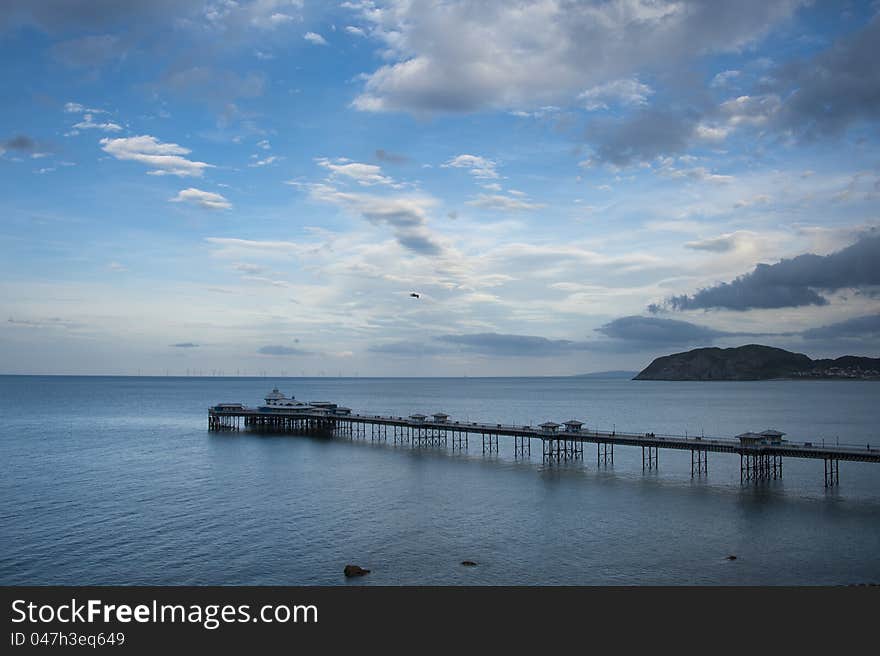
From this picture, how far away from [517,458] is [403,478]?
22.9 m

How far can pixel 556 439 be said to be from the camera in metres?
87.9

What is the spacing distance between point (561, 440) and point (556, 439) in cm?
878

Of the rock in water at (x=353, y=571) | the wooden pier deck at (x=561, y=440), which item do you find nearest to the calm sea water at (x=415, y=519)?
the rock in water at (x=353, y=571)

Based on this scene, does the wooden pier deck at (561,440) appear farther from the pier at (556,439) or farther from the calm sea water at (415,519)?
the calm sea water at (415,519)

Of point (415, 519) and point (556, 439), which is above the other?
point (556, 439)

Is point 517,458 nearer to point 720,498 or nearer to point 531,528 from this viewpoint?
point 720,498

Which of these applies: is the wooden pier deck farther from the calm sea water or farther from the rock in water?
the rock in water

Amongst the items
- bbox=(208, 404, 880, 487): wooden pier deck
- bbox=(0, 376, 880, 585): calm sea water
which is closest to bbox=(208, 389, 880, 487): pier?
bbox=(208, 404, 880, 487): wooden pier deck

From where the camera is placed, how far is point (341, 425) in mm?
133375

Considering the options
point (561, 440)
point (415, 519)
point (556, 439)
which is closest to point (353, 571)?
point (415, 519)

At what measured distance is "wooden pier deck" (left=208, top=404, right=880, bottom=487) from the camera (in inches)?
2682

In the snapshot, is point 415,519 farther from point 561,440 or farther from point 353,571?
point 561,440

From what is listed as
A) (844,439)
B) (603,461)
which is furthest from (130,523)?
(844,439)
